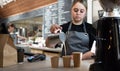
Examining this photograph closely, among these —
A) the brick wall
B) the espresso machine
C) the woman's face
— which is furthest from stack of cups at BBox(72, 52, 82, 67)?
the brick wall

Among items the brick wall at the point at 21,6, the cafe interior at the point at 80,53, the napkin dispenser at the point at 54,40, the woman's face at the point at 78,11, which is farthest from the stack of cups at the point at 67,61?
the brick wall at the point at 21,6

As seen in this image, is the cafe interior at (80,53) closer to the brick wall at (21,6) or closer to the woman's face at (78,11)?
the woman's face at (78,11)

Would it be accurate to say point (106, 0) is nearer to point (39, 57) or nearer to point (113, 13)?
point (113, 13)

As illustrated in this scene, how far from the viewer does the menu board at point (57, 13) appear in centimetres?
383

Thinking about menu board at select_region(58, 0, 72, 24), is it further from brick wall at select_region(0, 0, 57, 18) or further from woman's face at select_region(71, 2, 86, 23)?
woman's face at select_region(71, 2, 86, 23)

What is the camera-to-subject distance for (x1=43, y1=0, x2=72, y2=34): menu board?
12.6 feet

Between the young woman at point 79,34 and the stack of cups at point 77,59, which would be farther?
the young woman at point 79,34

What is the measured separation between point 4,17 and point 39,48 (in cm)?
343

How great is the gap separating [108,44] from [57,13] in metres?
3.28

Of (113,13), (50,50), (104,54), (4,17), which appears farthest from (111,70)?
(4,17)

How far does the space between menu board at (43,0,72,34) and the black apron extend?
168 centimetres

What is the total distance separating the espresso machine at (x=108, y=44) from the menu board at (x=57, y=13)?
110 inches

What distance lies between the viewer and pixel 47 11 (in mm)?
4559

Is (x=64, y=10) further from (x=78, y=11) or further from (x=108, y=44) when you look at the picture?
(x=108, y=44)
